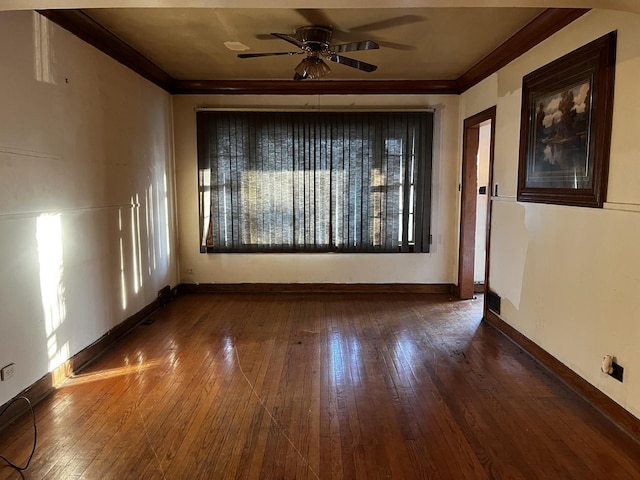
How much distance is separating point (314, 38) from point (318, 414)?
9.24ft

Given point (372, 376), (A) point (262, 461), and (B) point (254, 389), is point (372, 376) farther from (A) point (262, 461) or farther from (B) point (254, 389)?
(A) point (262, 461)

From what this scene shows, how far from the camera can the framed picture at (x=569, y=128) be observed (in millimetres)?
2666

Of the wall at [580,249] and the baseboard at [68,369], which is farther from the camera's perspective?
the baseboard at [68,369]

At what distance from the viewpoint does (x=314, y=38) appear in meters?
3.56

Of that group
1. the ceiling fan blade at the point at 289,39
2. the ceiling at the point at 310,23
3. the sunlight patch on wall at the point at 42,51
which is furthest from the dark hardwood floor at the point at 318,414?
the ceiling at the point at 310,23

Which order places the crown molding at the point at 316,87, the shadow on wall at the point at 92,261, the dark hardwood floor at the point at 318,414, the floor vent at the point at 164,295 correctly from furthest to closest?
the crown molding at the point at 316,87
the floor vent at the point at 164,295
the shadow on wall at the point at 92,261
the dark hardwood floor at the point at 318,414

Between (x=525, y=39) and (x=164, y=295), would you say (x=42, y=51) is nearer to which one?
(x=164, y=295)

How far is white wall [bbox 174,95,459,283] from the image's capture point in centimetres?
547

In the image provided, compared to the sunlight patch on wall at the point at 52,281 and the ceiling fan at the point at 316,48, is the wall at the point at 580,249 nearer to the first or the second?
the ceiling fan at the point at 316,48

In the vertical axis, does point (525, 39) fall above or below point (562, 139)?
above

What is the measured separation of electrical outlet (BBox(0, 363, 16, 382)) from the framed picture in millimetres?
3603

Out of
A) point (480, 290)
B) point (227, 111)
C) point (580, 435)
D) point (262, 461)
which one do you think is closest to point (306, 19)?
point (227, 111)

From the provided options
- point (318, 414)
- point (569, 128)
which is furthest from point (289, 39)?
point (318, 414)

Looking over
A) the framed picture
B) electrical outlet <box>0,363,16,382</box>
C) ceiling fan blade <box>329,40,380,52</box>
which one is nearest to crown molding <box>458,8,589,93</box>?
the framed picture
